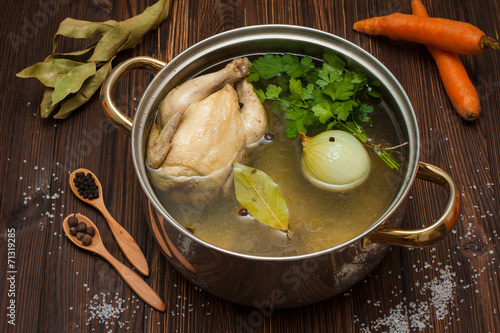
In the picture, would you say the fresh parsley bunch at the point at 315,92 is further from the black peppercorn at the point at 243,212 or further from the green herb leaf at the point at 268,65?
the black peppercorn at the point at 243,212

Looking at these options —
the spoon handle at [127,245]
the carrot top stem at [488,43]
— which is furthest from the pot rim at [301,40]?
the carrot top stem at [488,43]

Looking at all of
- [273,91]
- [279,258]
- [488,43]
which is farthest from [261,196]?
[488,43]

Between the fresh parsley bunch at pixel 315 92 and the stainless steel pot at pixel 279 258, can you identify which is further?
the fresh parsley bunch at pixel 315 92

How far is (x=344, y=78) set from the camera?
62.4 inches

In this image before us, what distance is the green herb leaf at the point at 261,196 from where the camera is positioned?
1433 mm

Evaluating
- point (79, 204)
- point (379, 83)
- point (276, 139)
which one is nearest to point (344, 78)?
point (379, 83)

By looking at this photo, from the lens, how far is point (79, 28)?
1.95 meters

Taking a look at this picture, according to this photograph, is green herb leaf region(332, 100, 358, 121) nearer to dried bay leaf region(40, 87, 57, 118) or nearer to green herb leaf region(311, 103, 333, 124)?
green herb leaf region(311, 103, 333, 124)

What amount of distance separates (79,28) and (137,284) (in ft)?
3.18

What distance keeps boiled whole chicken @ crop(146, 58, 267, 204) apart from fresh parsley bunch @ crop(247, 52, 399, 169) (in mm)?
94

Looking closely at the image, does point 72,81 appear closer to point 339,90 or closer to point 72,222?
point 72,222

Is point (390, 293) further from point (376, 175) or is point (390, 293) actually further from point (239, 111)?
point (239, 111)

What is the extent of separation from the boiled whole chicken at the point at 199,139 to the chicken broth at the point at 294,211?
0.03m

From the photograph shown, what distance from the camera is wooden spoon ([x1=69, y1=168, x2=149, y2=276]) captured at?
1733 mm
